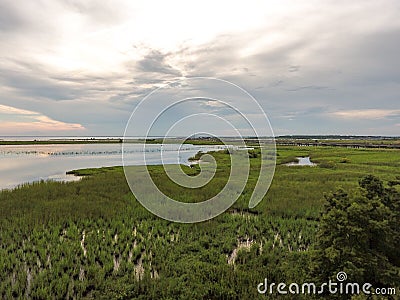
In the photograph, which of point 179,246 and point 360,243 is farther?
Answer: point 179,246

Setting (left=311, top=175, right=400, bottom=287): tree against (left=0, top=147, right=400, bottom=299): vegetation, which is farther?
(left=0, top=147, right=400, bottom=299): vegetation

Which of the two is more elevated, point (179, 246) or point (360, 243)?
point (360, 243)

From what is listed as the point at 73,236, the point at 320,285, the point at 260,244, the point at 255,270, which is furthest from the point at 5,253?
the point at 320,285

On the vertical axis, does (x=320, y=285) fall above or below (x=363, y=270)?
below

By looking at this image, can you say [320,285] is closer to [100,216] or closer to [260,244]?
[260,244]

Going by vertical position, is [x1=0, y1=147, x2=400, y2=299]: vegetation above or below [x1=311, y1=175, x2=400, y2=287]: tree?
below
